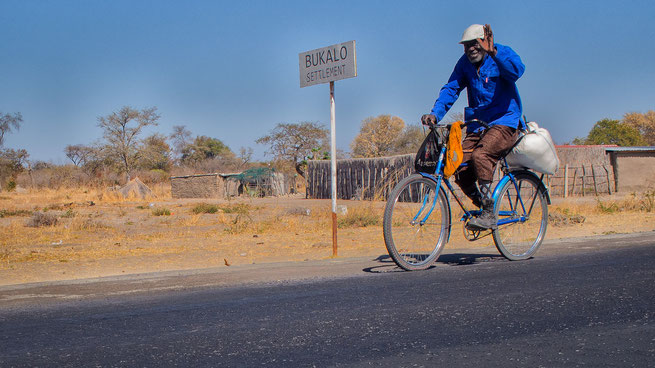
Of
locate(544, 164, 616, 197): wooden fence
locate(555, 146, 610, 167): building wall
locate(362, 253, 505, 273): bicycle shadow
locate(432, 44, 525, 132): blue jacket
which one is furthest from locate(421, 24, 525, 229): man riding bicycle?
locate(555, 146, 610, 167): building wall

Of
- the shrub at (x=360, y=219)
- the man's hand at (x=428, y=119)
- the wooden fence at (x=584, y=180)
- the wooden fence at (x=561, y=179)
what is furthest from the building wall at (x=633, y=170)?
the man's hand at (x=428, y=119)

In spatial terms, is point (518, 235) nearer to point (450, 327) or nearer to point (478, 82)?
point (478, 82)

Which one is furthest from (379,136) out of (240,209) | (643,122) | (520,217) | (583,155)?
(520,217)

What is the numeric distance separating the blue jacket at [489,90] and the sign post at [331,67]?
1505 mm

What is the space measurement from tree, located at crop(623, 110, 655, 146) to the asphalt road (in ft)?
209

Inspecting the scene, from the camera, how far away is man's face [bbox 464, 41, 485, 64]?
536cm

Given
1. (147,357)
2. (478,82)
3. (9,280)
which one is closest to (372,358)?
(147,357)

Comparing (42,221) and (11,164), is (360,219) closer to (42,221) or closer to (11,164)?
(42,221)

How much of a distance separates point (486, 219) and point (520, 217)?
72 centimetres

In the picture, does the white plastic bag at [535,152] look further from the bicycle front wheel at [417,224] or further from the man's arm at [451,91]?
the bicycle front wheel at [417,224]

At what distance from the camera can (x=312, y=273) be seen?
5414 mm

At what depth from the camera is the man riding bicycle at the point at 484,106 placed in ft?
17.3

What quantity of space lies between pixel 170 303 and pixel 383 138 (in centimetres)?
6027

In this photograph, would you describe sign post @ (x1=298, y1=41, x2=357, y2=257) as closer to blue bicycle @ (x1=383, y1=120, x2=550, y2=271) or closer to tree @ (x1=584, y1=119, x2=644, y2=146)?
blue bicycle @ (x1=383, y1=120, x2=550, y2=271)
